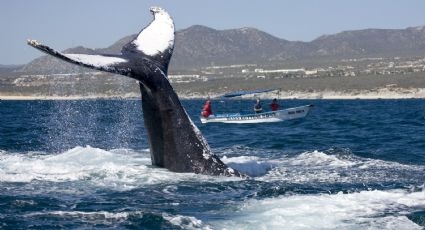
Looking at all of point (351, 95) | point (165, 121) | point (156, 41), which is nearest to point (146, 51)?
point (156, 41)

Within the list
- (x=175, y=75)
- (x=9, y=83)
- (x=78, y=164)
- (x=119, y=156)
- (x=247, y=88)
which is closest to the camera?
(x=78, y=164)

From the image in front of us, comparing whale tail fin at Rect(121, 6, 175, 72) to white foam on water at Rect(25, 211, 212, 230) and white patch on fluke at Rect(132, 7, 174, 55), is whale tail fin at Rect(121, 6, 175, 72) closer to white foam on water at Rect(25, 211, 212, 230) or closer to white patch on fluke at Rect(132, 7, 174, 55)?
white patch on fluke at Rect(132, 7, 174, 55)

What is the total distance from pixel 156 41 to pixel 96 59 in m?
2.73

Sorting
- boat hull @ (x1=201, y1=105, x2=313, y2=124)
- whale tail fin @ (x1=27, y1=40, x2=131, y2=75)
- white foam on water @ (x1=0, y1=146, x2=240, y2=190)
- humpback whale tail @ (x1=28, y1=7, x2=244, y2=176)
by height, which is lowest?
boat hull @ (x1=201, y1=105, x2=313, y2=124)

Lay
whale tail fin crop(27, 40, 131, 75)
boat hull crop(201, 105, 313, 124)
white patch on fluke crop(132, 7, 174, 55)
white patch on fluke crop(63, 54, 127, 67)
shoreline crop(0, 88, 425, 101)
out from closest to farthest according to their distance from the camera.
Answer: whale tail fin crop(27, 40, 131, 75) < white patch on fluke crop(63, 54, 127, 67) < white patch on fluke crop(132, 7, 174, 55) < boat hull crop(201, 105, 313, 124) < shoreline crop(0, 88, 425, 101)

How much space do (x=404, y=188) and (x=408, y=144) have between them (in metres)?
10.3

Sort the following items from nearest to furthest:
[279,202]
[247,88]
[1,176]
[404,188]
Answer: [279,202]
[404,188]
[1,176]
[247,88]

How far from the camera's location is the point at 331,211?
39.0ft

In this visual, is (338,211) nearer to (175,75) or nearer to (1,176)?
(1,176)

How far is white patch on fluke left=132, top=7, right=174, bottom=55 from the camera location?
15875 mm

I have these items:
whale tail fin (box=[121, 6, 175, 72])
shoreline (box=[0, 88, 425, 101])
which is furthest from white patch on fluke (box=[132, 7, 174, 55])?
shoreline (box=[0, 88, 425, 101])

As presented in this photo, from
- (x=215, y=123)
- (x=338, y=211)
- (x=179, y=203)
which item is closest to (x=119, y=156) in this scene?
(x=179, y=203)

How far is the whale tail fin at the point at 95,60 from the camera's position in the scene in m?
11.9

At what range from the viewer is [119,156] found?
64.6 ft
